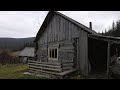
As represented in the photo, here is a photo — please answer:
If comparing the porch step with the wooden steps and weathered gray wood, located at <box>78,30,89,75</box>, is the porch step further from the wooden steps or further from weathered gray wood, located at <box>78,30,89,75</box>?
weathered gray wood, located at <box>78,30,89,75</box>

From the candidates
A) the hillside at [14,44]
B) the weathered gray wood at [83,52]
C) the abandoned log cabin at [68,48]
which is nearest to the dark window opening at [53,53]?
the abandoned log cabin at [68,48]

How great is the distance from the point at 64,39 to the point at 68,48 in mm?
1091

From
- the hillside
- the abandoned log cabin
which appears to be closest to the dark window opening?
the abandoned log cabin

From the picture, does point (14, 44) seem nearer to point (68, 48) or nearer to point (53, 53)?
point (53, 53)

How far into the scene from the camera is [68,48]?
1656cm

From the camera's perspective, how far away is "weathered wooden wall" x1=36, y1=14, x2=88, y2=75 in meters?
14.8

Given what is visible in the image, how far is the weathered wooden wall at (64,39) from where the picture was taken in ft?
48.5

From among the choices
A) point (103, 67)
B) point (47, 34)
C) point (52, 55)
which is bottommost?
point (103, 67)

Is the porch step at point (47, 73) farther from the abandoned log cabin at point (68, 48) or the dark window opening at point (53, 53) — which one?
the dark window opening at point (53, 53)
